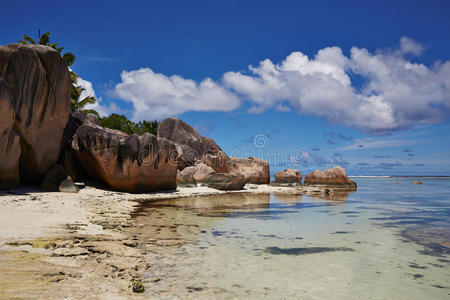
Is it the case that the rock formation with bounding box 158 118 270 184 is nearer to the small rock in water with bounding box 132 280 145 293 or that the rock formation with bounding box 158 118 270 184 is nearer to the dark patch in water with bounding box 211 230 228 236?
the dark patch in water with bounding box 211 230 228 236

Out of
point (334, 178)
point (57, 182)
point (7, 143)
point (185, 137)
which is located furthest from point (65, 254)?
point (185, 137)

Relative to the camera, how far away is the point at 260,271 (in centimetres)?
465

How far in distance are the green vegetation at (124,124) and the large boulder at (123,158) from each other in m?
21.5

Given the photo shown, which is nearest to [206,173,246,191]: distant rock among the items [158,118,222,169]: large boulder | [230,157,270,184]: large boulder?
[230,157,270,184]: large boulder

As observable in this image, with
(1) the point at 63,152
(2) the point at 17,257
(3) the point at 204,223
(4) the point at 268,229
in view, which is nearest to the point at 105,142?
(1) the point at 63,152

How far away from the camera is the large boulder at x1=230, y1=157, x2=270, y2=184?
30047 millimetres

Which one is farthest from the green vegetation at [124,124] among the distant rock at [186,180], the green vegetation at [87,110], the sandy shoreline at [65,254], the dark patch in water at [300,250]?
the dark patch in water at [300,250]

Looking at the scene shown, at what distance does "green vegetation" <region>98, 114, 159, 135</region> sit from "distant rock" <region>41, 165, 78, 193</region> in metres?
25.7

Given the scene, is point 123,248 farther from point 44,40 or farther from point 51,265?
point 44,40

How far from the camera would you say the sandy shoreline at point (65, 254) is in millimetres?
3330

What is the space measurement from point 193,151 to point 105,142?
20443 millimetres

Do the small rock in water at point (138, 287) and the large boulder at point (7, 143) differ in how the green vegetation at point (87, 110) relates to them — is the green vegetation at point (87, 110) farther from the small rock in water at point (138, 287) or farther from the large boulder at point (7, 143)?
the small rock in water at point (138, 287)

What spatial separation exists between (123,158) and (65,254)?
10.7 meters

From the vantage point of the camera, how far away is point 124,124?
137 feet
